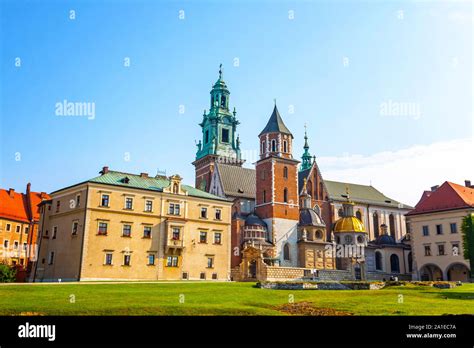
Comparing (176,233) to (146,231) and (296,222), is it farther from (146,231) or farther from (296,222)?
(296,222)

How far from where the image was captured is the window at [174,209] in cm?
5099

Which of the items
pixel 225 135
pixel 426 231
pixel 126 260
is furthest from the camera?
pixel 225 135

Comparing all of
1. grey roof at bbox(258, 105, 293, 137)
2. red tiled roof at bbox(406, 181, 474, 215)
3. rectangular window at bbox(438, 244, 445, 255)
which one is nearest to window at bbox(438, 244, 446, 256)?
rectangular window at bbox(438, 244, 445, 255)

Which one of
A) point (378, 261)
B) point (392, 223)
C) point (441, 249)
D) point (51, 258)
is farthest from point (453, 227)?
point (51, 258)

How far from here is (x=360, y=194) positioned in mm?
87438

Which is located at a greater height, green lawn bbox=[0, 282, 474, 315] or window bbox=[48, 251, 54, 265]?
window bbox=[48, 251, 54, 265]

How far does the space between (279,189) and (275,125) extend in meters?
9.76

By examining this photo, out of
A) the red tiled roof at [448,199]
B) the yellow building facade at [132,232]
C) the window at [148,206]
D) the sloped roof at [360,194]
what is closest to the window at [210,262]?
the yellow building facade at [132,232]

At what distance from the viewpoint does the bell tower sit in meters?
87.4

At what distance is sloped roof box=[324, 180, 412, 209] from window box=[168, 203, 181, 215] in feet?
118

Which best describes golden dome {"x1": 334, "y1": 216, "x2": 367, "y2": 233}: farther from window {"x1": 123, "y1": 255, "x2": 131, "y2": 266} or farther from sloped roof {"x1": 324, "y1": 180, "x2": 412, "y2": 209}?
window {"x1": 123, "y1": 255, "x2": 131, "y2": 266}

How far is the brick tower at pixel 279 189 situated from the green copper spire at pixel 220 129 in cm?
1963
